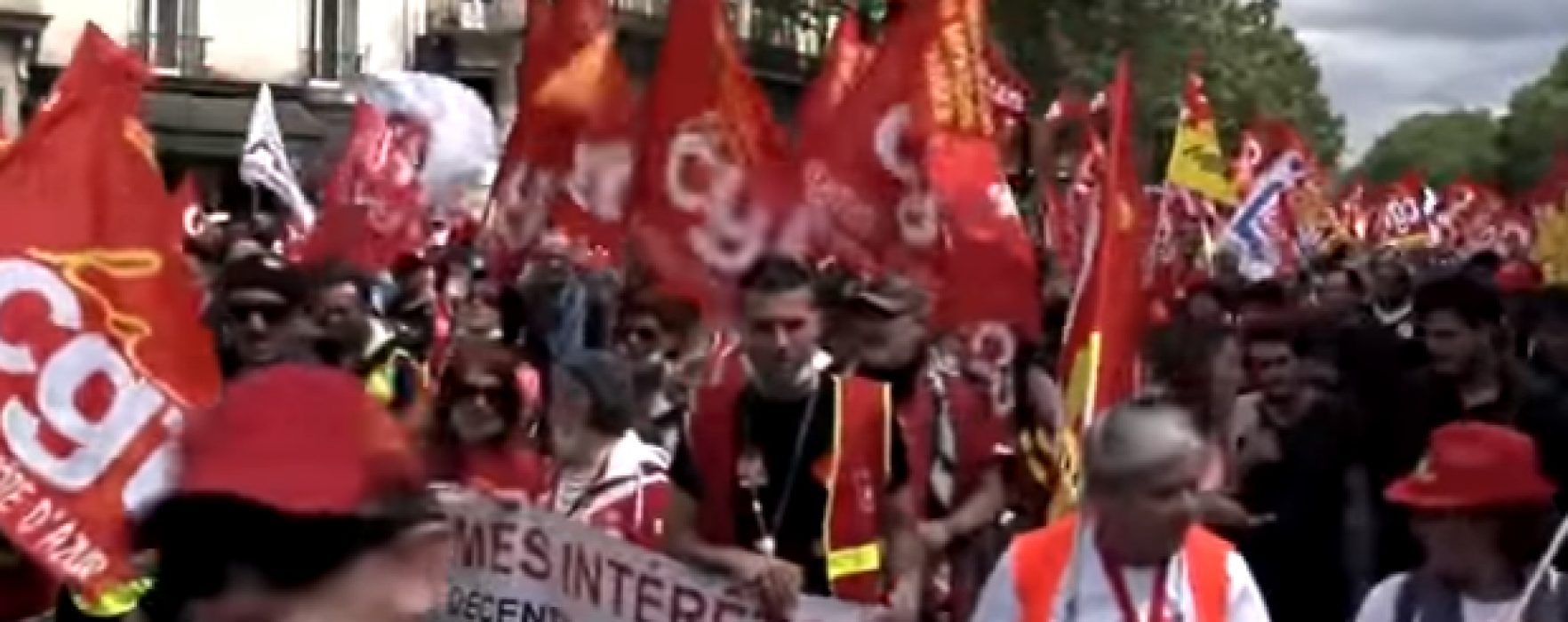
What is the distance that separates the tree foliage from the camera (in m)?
47.5

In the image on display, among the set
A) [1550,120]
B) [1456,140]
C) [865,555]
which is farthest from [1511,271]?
[1456,140]

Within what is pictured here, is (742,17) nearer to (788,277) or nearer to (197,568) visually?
(788,277)

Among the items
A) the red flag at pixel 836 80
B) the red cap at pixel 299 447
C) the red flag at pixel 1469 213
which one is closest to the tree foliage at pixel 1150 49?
the red flag at pixel 1469 213

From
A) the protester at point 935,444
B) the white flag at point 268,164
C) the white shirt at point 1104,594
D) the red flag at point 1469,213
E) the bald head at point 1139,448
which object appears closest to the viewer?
the bald head at point 1139,448

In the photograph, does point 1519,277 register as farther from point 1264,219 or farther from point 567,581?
point 567,581

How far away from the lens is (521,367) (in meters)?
9.36

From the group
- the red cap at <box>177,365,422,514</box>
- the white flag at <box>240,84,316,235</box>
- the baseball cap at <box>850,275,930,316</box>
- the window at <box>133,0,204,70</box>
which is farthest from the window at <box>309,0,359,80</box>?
the red cap at <box>177,365,422,514</box>

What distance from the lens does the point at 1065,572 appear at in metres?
5.92

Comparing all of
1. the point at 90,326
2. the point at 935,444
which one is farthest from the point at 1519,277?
the point at 90,326

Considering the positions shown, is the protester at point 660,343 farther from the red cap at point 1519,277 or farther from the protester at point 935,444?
the red cap at point 1519,277

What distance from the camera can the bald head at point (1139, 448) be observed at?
563 centimetres

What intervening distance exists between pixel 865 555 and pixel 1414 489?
154cm

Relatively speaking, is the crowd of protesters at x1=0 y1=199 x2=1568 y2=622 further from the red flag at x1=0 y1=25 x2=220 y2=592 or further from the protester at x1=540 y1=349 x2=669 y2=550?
the red flag at x1=0 y1=25 x2=220 y2=592

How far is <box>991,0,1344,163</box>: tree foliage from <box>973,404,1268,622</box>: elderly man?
31.7 meters
